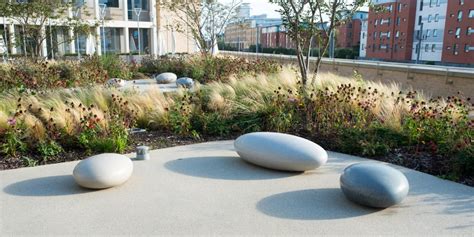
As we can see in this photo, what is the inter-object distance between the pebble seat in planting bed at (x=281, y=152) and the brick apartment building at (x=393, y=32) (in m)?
61.0

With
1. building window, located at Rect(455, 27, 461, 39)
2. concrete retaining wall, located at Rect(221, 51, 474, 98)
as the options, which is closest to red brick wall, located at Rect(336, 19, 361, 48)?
building window, located at Rect(455, 27, 461, 39)

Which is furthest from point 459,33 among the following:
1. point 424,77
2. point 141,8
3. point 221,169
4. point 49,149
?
point 49,149

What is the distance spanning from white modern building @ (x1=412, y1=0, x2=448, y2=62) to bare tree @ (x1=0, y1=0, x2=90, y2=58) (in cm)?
4950

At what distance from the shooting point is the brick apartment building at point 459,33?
49219mm

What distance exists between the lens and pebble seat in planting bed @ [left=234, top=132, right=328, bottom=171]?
4.96 meters

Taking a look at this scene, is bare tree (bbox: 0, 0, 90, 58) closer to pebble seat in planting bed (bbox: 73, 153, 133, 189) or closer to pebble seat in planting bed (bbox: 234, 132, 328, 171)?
pebble seat in planting bed (bbox: 73, 153, 133, 189)

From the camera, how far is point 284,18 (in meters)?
10.9

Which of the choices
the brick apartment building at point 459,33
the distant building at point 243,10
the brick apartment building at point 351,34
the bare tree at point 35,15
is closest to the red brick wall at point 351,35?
the brick apartment building at point 351,34

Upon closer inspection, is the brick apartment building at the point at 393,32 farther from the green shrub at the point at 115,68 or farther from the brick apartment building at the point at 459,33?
the green shrub at the point at 115,68

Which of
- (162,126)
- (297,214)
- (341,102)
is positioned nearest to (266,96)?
(341,102)

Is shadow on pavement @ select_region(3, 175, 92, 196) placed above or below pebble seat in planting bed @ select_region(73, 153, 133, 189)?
below

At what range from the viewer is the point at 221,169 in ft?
17.3

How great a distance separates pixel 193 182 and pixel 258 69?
9836 mm

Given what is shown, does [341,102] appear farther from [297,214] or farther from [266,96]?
[297,214]
